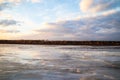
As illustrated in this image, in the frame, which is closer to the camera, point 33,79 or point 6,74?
point 33,79

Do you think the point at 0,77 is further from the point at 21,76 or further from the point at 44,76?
the point at 44,76

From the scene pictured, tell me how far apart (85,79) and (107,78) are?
784mm

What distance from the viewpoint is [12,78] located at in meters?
8.49

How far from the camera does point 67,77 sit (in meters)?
8.57

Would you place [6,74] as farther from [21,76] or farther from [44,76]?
[44,76]

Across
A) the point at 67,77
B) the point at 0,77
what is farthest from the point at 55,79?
the point at 0,77

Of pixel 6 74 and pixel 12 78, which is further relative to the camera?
pixel 6 74

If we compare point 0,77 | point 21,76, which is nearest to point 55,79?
point 21,76

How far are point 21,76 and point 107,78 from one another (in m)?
2.96

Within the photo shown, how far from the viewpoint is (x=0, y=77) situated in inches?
336

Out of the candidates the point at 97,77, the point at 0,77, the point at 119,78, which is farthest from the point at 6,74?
the point at 119,78

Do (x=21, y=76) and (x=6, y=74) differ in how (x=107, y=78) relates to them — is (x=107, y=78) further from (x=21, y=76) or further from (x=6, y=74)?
(x=6, y=74)

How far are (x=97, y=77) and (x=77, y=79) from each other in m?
0.91

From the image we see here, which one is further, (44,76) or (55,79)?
(44,76)
